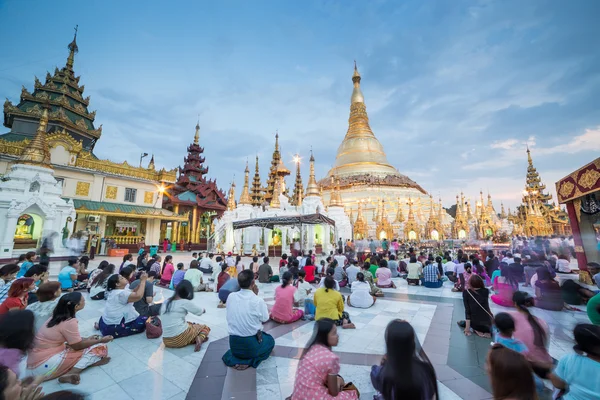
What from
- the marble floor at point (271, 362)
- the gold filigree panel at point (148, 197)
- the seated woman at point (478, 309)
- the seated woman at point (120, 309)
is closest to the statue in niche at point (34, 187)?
the gold filigree panel at point (148, 197)

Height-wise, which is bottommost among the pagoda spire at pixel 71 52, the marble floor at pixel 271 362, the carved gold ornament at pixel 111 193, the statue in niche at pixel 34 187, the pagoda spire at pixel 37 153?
the marble floor at pixel 271 362

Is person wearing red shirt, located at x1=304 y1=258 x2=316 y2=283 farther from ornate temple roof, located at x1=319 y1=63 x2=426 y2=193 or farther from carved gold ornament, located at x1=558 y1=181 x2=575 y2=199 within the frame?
ornate temple roof, located at x1=319 y1=63 x2=426 y2=193

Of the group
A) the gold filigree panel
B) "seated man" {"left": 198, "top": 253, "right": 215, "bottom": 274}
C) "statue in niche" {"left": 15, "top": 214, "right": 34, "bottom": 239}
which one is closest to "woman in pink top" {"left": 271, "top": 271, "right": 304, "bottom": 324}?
"seated man" {"left": 198, "top": 253, "right": 215, "bottom": 274}

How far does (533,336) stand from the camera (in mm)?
2994

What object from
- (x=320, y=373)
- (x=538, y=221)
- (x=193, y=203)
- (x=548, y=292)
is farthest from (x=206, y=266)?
(x=538, y=221)

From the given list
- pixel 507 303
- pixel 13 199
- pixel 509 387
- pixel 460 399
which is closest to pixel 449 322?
pixel 507 303

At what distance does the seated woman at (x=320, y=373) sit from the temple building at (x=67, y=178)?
17158 mm

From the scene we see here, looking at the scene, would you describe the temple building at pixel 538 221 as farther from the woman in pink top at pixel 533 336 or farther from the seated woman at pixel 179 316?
the seated woman at pixel 179 316

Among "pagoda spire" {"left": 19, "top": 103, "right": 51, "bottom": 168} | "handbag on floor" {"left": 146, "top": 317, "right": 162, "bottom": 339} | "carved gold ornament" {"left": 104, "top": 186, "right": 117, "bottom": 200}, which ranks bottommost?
"handbag on floor" {"left": 146, "top": 317, "right": 162, "bottom": 339}

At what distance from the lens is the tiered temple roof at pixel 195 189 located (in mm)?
27781

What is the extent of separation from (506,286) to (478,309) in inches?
101

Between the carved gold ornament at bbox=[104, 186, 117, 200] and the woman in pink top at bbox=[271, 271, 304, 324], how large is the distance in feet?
71.8

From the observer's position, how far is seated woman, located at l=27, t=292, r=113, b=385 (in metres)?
2.94

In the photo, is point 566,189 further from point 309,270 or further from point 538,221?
point 538,221
